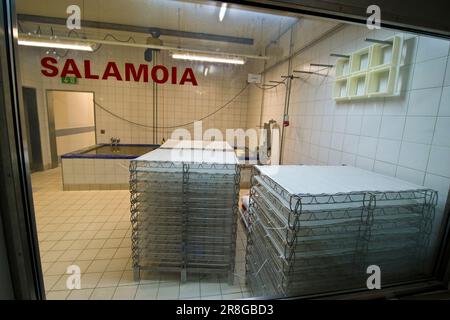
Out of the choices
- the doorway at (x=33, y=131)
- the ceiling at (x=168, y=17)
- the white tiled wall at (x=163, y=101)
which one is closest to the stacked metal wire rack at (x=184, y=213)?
the ceiling at (x=168, y=17)

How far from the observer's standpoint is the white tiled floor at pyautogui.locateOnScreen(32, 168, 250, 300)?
5.39 feet

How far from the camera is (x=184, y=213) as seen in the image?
1.65 metres

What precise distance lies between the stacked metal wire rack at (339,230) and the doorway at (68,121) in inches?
202

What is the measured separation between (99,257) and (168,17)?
129 inches

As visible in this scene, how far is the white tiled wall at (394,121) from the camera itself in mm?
1246

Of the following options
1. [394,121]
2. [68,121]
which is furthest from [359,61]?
[68,121]

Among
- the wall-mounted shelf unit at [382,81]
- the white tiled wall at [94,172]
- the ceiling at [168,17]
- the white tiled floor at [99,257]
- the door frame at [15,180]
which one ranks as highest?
the ceiling at [168,17]

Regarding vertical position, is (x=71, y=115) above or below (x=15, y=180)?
above

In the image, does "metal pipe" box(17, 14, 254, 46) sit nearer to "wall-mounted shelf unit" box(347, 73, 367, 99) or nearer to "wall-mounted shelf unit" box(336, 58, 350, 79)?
"wall-mounted shelf unit" box(336, 58, 350, 79)

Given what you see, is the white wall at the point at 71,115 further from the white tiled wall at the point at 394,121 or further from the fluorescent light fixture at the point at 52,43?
the white tiled wall at the point at 394,121

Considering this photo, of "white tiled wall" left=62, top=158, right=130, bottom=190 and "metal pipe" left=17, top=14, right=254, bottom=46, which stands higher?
"metal pipe" left=17, top=14, right=254, bottom=46

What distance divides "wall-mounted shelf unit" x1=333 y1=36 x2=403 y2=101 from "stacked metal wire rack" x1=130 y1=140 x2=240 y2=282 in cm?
116

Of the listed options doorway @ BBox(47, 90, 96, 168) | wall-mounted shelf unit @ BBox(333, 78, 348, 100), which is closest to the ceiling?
wall-mounted shelf unit @ BBox(333, 78, 348, 100)

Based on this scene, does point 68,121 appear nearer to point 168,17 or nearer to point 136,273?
point 168,17
